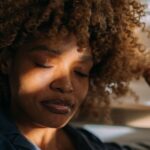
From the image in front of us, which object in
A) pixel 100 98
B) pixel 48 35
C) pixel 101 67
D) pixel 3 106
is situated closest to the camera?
pixel 48 35

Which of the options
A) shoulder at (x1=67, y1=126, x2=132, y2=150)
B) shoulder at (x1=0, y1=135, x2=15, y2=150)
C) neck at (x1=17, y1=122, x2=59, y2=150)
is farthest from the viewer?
shoulder at (x1=67, y1=126, x2=132, y2=150)

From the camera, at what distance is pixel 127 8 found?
3.88ft

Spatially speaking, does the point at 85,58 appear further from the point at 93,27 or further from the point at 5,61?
the point at 5,61

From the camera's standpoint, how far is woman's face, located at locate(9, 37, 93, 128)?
3.51 ft

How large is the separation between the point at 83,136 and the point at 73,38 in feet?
1.21

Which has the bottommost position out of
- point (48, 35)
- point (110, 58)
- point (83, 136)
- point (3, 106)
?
point (83, 136)

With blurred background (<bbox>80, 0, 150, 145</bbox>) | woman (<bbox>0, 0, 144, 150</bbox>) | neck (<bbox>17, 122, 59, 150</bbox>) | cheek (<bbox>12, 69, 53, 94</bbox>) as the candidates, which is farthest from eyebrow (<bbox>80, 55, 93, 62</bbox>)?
blurred background (<bbox>80, 0, 150, 145</bbox>)

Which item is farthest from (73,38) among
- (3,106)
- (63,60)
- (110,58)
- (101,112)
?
(101,112)

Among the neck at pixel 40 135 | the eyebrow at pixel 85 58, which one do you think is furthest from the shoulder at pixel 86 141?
the eyebrow at pixel 85 58

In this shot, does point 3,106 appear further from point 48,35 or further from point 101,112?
point 101,112

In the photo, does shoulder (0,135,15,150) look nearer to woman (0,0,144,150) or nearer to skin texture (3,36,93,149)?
woman (0,0,144,150)

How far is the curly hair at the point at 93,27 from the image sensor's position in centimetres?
107

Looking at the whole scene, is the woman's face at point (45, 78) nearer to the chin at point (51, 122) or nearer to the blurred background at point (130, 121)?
the chin at point (51, 122)

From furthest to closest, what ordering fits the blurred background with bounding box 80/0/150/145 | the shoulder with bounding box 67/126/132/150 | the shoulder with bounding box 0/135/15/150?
the blurred background with bounding box 80/0/150/145, the shoulder with bounding box 67/126/132/150, the shoulder with bounding box 0/135/15/150
